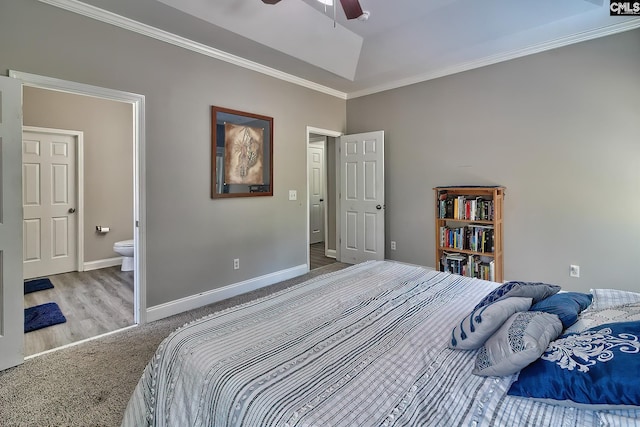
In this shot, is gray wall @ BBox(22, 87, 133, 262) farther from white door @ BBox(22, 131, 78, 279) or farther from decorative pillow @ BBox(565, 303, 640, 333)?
decorative pillow @ BBox(565, 303, 640, 333)

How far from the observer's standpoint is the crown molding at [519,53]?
2.90 meters

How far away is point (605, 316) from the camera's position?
128cm

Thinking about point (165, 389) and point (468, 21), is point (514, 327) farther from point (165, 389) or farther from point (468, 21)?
point (468, 21)

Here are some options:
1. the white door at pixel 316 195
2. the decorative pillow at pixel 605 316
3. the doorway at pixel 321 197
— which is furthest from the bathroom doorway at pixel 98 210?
the white door at pixel 316 195

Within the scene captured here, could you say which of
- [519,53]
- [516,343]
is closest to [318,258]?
[519,53]

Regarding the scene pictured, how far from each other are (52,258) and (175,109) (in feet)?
10.3

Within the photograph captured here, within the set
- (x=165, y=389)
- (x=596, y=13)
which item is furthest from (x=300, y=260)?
(x=596, y=13)

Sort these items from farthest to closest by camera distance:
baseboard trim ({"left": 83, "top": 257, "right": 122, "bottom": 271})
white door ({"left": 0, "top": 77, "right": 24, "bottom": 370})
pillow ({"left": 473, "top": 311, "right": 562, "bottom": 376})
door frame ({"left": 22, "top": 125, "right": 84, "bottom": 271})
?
baseboard trim ({"left": 83, "top": 257, "right": 122, "bottom": 271}) → door frame ({"left": 22, "top": 125, "right": 84, "bottom": 271}) → white door ({"left": 0, "top": 77, "right": 24, "bottom": 370}) → pillow ({"left": 473, "top": 311, "right": 562, "bottom": 376})

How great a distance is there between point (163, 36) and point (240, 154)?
1.31 metres

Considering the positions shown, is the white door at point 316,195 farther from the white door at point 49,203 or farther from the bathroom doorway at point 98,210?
the white door at point 49,203

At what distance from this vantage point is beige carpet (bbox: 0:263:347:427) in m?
1.71

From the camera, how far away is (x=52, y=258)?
4.34m

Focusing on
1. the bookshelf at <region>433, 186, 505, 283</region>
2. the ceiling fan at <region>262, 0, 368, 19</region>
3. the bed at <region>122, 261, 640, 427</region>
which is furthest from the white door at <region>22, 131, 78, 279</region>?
the bookshelf at <region>433, 186, 505, 283</region>

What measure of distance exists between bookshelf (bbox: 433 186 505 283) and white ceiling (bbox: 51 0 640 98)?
1542 millimetres
